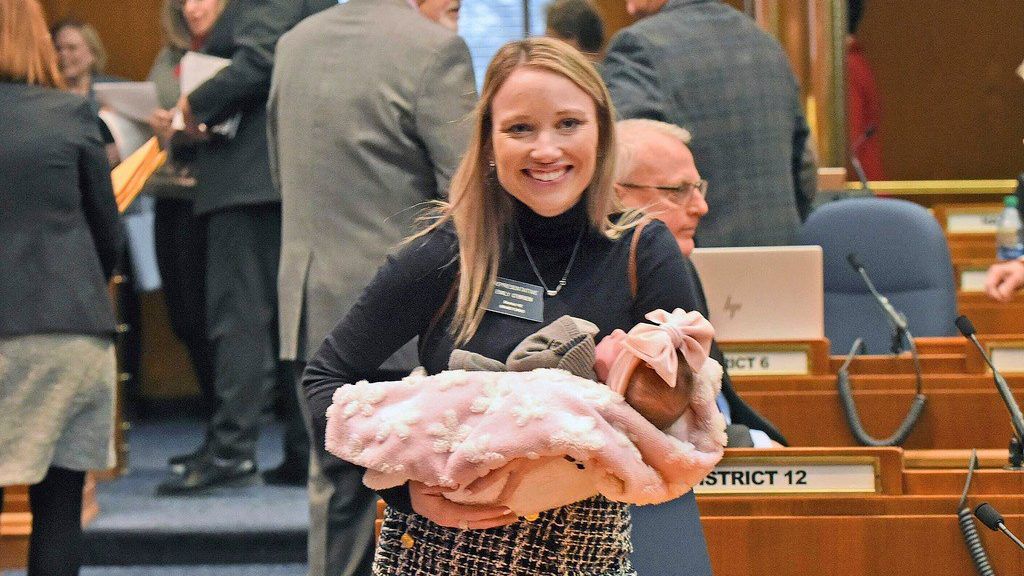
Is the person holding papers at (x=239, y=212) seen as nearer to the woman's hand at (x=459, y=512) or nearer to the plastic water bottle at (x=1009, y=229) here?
the plastic water bottle at (x=1009, y=229)

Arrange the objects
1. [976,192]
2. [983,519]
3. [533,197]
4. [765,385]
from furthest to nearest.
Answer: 1. [976,192]
2. [765,385]
3. [983,519]
4. [533,197]

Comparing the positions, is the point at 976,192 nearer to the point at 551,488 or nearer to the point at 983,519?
the point at 983,519

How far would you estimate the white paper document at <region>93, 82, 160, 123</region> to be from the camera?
4.31 metres

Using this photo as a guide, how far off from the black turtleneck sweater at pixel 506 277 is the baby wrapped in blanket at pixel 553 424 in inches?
4.0

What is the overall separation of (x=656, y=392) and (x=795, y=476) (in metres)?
0.84

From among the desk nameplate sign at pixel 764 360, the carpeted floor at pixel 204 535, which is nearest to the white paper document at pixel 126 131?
the carpeted floor at pixel 204 535

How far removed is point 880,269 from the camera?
4.13 metres

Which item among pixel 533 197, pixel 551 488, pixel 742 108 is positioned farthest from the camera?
pixel 742 108

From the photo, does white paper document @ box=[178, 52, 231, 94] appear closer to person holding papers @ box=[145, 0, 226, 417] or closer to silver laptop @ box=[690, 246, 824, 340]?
person holding papers @ box=[145, 0, 226, 417]

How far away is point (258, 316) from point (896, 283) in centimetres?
188

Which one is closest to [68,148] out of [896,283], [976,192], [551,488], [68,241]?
[68,241]

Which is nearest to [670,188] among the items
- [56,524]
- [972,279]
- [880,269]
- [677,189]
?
[677,189]

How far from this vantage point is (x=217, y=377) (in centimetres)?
424

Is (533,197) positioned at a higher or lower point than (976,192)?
higher
